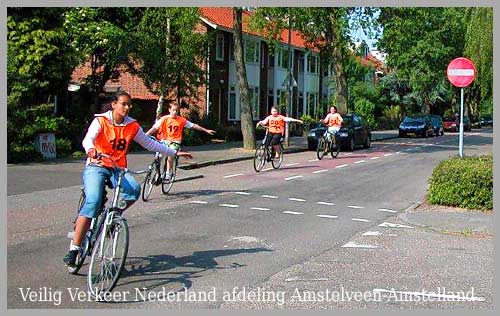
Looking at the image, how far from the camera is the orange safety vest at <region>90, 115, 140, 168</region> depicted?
22.1 feet

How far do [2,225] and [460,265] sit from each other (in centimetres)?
600

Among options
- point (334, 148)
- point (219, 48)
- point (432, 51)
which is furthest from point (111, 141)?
point (432, 51)

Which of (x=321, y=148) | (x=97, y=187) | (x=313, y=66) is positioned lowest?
(x=321, y=148)

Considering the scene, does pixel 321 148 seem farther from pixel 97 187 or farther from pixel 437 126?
pixel 437 126

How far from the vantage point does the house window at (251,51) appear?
139 feet

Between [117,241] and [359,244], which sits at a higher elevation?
[117,241]

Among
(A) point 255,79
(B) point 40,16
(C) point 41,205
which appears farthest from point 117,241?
(A) point 255,79

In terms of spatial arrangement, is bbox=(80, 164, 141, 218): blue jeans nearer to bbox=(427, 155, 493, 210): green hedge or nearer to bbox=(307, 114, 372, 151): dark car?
bbox=(427, 155, 493, 210): green hedge

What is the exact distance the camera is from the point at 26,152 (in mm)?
18953

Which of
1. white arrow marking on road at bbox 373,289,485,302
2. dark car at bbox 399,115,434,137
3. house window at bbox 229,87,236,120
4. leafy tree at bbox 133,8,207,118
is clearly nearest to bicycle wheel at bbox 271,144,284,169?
leafy tree at bbox 133,8,207,118

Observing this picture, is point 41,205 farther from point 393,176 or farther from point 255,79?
point 255,79

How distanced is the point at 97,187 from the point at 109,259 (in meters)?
0.76

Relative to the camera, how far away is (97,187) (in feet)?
21.6

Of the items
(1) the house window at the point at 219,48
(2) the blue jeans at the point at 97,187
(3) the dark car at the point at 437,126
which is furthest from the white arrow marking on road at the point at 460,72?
(3) the dark car at the point at 437,126
